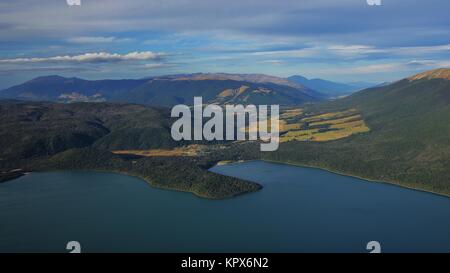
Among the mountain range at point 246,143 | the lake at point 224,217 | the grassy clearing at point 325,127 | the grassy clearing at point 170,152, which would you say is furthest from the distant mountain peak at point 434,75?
the lake at point 224,217

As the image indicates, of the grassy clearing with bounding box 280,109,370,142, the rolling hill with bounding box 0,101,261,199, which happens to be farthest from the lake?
the grassy clearing with bounding box 280,109,370,142

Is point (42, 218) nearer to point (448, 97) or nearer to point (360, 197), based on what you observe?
point (360, 197)

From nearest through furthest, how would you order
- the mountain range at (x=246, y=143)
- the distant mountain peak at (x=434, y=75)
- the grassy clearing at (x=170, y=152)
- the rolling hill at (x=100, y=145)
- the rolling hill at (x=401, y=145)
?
the rolling hill at (x=100, y=145) < the rolling hill at (x=401, y=145) < the mountain range at (x=246, y=143) < the grassy clearing at (x=170, y=152) < the distant mountain peak at (x=434, y=75)

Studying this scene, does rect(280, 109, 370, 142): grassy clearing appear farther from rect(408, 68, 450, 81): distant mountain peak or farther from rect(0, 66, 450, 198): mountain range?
rect(408, 68, 450, 81): distant mountain peak

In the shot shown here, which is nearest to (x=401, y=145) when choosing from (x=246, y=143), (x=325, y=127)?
(x=325, y=127)

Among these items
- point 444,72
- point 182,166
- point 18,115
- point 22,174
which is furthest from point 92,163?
point 444,72

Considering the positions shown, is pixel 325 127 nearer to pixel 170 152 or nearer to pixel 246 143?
pixel 246 143

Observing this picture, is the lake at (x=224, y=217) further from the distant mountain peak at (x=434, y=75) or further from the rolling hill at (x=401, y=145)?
the distant mountain peak at (x=434, y=75)
